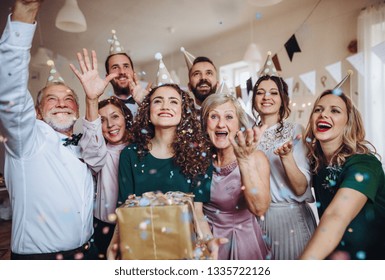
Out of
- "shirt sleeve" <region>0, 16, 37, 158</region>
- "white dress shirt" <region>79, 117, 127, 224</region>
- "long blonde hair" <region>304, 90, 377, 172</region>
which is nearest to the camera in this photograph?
"shirt sleeve" <region>0, 16, 37, 158</region>

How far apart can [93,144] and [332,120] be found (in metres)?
1.00

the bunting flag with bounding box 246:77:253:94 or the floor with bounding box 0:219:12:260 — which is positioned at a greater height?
the bunting flag with bounding box 246:77:253:94

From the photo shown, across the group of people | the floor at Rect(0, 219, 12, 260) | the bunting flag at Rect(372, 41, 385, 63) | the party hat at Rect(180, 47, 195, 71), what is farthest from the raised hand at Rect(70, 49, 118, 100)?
the bunting flag at Rect(372, 41, 385, 63)

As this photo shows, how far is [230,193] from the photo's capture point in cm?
139

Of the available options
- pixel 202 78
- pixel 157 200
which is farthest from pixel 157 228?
pixel 202 78

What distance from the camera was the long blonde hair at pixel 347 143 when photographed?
52.4 inches

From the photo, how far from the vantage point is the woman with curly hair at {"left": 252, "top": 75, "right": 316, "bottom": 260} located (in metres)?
1.39

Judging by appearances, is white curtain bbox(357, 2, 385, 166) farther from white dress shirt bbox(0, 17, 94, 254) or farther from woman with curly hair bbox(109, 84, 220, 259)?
white dress shirt bbox(0, 17, 94, 254)

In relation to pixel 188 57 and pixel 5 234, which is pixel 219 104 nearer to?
pixel 188 57

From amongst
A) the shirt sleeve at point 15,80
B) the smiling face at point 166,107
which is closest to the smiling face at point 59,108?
the shirt sleeve at point 15,80

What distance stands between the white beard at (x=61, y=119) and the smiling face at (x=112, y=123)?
132 millimetres

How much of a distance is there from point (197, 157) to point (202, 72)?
415 mm

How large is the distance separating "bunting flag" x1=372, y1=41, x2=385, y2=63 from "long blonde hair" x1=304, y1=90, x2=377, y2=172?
228 millimetres

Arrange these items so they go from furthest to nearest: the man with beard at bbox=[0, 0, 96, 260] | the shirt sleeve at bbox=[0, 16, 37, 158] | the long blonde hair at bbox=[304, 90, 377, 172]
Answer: the long blonde hair at bbox=[304, 90, 377, 172]
the man with beard at bbox=[0, 0, 96, 260]
the shirt sleeve at bbox=[0, 16, 37, 158]
